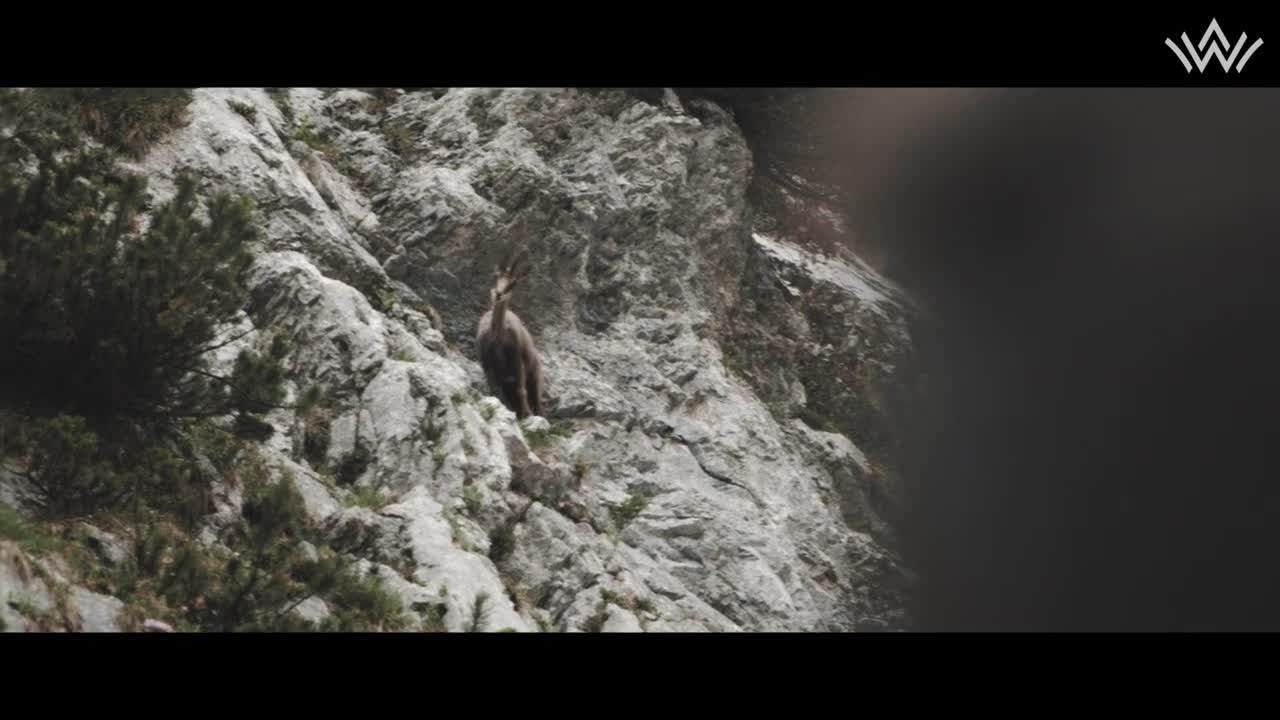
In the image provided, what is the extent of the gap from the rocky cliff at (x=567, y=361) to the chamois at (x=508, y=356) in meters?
0.46

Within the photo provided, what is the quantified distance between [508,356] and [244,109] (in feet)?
17.0

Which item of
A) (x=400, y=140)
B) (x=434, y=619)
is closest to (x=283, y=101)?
(x=400, y=140)

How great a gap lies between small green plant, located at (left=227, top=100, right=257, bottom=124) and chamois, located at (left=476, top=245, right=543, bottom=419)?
Answer: 13.7 feet

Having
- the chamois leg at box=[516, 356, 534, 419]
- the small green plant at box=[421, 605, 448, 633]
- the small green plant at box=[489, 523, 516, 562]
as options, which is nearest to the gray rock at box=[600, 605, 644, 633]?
the small green plant at box=[489, 523, 516, 562]

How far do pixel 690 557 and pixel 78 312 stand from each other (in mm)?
8960

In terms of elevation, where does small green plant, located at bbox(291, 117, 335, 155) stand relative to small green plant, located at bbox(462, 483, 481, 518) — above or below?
above

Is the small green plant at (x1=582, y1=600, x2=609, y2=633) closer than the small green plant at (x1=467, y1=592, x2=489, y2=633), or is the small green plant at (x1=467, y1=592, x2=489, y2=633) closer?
the small green plant at (x1=467, y1=592, x2=489, y2=633)

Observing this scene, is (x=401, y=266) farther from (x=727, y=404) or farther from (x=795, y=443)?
(x=795, y=443)

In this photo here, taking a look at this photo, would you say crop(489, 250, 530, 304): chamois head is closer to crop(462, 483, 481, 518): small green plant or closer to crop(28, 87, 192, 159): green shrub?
crop(462, 483, 481, 518): small green plant

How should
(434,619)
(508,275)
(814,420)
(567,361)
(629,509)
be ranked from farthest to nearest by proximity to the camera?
(814,420), (567,361), (508,275), (629,509), (434,619)

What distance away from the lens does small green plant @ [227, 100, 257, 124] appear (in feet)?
55.0

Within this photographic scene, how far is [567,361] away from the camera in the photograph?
60.1ft
